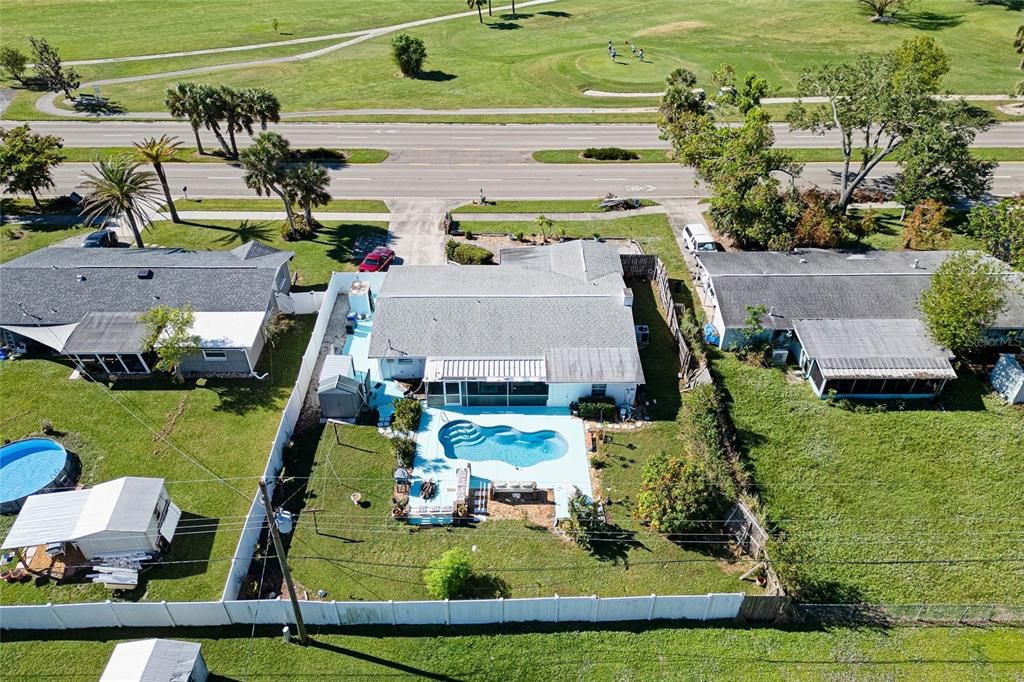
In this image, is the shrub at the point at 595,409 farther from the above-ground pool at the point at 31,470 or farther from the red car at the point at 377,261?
the above-ground pool at the point at 31,470

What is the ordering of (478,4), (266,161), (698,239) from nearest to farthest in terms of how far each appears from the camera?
1. (266,161)
2. (698,239)
3. (478,4)

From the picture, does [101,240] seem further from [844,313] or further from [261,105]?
[844,313]

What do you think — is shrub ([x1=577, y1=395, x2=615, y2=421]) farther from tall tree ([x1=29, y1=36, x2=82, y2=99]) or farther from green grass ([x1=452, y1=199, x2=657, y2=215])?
tall tree ([x1=29, y1=36, x2=82, y2=99])

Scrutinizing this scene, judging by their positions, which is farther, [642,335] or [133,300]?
[642,335]

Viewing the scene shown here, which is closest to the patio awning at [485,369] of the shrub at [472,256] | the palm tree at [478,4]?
the shrub at [472,256]

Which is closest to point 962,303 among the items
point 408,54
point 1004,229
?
point 1004,229

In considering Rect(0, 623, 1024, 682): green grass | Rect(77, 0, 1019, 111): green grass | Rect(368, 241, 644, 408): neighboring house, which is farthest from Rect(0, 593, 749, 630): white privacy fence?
Rect(77, 0, 1019, 111): green grass
